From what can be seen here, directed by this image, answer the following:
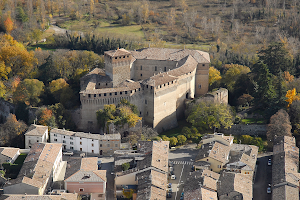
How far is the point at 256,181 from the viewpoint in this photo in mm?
63719

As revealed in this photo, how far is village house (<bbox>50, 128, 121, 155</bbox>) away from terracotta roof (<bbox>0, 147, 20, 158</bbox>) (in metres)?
5.36

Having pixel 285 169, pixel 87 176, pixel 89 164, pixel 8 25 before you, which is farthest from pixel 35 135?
pixel 8 25

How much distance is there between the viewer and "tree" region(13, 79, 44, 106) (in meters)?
76.4

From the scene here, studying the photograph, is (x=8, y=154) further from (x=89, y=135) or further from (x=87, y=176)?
(x=87, y=176)

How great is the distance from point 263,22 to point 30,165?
2646 inches

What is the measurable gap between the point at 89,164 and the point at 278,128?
26074 millimetres

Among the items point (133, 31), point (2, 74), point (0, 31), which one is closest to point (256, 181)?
point (2, 74)

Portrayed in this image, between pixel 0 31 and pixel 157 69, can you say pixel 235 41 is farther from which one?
pixel 0 31

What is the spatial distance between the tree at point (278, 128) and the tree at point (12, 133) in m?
33.2

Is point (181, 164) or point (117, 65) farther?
point (117, 65)

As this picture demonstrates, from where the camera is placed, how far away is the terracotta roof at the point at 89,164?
61.9 metres

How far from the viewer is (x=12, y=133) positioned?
71.2 m

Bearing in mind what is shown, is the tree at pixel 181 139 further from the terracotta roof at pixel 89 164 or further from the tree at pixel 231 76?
the tree at pixel 231 76

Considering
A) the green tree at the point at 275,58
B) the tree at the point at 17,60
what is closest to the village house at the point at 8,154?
the tree at the point at 17,60
